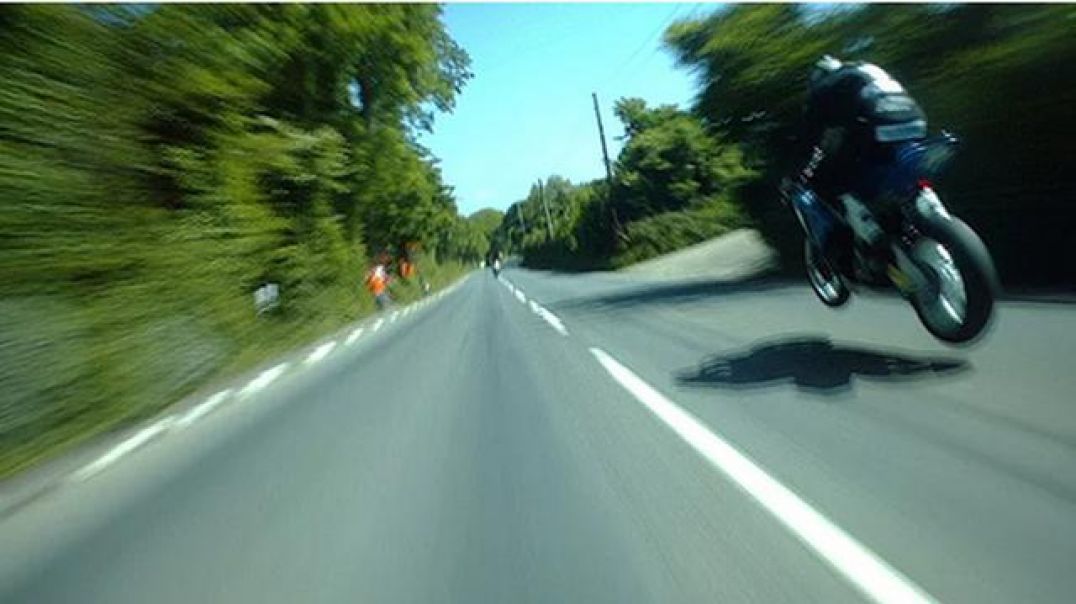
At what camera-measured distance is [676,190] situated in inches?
2071

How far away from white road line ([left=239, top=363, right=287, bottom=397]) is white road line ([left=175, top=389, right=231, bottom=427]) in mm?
219

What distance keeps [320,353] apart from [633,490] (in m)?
10.4

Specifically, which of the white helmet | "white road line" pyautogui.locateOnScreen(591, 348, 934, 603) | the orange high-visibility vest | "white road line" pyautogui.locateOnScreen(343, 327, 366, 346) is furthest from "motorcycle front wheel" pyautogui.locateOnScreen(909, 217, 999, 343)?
the orange high-visibility vest

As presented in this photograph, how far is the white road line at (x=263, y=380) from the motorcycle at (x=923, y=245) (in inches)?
264

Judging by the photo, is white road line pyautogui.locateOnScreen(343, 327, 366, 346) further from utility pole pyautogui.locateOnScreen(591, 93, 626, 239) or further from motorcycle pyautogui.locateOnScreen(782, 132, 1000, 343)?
utility pole pyautogui.locateOnScreen(591, 93, 626, 239)

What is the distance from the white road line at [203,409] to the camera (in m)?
8.01

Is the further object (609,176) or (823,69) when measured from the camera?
(609,176)

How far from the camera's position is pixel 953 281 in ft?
17.6

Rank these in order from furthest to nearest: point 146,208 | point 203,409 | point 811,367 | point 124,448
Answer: point 146,208 < point 203,409 < point 124,448 < point 811,367

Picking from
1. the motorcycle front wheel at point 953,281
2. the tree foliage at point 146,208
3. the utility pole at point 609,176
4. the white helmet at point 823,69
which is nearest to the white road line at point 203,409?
the tree foliage at point 146,208

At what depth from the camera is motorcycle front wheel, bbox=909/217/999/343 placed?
16.6ft

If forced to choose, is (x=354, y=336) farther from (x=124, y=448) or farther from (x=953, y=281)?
(x=953, y=281)

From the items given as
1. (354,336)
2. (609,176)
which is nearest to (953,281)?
(354,336)

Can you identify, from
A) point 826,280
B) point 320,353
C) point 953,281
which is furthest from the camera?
point 320,353
